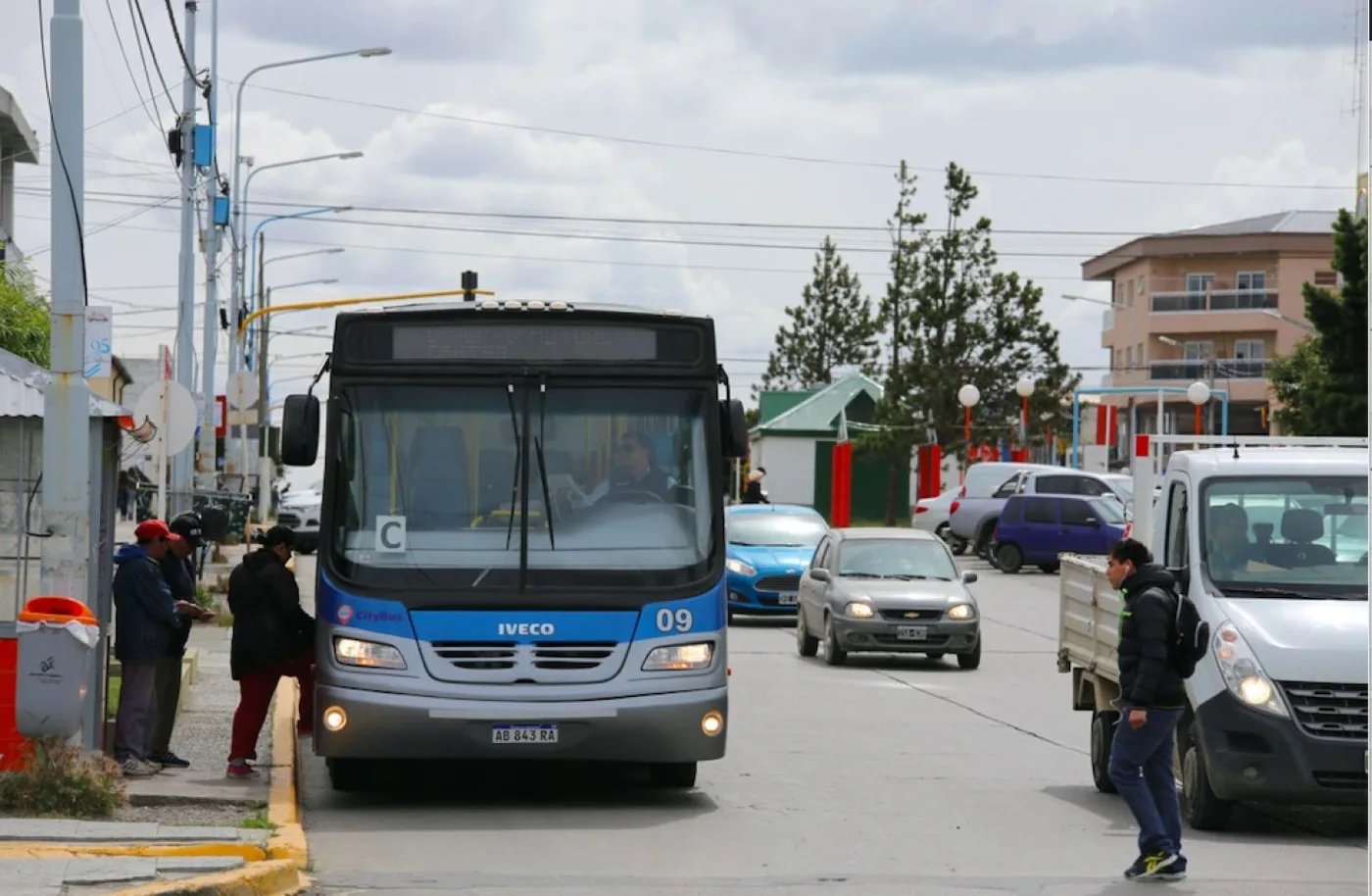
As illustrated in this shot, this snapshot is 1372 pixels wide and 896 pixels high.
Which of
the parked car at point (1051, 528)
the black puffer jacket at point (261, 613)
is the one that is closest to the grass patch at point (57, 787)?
the black puffer jacket at point (261, 613)

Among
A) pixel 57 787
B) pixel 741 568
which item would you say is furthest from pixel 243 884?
pixel 741 568

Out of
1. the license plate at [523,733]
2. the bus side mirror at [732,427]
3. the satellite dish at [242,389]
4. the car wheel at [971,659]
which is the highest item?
the satellite dish at [242,389]

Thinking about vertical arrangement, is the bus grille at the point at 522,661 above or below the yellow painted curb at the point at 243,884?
above

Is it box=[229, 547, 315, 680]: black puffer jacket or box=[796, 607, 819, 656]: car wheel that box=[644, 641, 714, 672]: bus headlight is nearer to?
box=[229, 547, 315, 680]: black puffer jacket

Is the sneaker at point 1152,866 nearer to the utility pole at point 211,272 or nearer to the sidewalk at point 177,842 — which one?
the sidewalk at point 177,842

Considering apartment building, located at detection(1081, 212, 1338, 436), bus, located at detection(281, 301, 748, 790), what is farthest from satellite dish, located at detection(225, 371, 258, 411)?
apartment building, located at detection(1081, 212, 1338, 436)

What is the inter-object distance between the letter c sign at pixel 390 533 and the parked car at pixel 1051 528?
31883mm

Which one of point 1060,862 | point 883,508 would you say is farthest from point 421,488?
point 883,508

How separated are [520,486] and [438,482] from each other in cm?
48

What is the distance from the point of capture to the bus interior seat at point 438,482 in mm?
12961

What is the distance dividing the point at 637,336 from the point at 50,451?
349 cm

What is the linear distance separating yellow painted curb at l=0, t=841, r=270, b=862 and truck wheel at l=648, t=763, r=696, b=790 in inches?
150

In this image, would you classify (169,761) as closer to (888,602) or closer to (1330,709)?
(1330,709)

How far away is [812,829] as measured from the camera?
1236 centimetres
